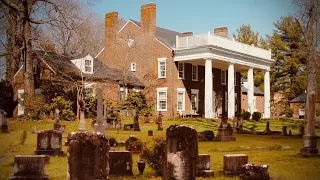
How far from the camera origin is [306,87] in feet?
16.8

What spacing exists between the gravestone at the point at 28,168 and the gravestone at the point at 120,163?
4.16 ft

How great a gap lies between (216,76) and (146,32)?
1595cm

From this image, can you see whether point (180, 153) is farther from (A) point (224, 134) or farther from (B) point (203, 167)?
(A) point (224, 134)

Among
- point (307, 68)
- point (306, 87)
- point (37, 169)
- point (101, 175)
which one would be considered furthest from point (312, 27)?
point (37, 169)

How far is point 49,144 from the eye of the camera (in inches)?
372

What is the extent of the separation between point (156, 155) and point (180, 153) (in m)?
2.02

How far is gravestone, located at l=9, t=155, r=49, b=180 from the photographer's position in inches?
240

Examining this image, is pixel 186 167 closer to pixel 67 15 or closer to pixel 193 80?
pixel 67 15

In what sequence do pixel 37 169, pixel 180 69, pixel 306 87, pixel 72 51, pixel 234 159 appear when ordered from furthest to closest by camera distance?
pixel 180 69 < pixel 72 51 < pixel 234 159 < pixel 37 169 < pixel 306 87

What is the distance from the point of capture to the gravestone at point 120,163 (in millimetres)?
7230

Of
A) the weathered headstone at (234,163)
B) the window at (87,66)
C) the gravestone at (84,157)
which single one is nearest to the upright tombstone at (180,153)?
the gravestone at (84,157)

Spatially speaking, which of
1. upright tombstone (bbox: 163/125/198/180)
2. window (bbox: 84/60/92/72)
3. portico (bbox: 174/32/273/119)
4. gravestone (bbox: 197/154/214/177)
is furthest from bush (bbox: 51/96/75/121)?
window (bbox: 84/60/92/72)

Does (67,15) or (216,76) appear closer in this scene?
(67,15)

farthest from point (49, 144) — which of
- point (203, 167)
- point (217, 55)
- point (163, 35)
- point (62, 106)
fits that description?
point (217, 55)
